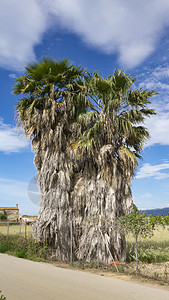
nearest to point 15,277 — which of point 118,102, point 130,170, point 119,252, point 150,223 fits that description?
point 150,223

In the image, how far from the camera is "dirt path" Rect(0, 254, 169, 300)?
207 inches

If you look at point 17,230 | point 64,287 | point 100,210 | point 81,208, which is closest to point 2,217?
point 17,230

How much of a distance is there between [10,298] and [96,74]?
9.45 m

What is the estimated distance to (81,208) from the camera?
11258 millimetres

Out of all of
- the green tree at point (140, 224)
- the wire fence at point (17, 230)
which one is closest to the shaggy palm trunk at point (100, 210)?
the green tree at point (140, 224)

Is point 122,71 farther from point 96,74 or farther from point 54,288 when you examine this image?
point 54,288

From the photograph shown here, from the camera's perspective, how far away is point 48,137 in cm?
1188

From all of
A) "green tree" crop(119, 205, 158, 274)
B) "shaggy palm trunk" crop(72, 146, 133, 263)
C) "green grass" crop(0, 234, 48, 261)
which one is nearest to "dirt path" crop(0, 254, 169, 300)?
"green tree" crop(119, 205, 158, 274)

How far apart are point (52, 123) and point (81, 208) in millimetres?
3814

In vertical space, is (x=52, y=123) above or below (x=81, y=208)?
above

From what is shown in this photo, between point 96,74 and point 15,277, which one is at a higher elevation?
point 96,74

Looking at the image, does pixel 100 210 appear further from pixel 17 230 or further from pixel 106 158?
pixel 17 230

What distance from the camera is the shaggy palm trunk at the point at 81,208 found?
1043cm

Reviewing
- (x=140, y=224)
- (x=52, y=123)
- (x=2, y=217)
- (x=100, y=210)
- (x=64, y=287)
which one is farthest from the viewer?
(x=2, y=217)
